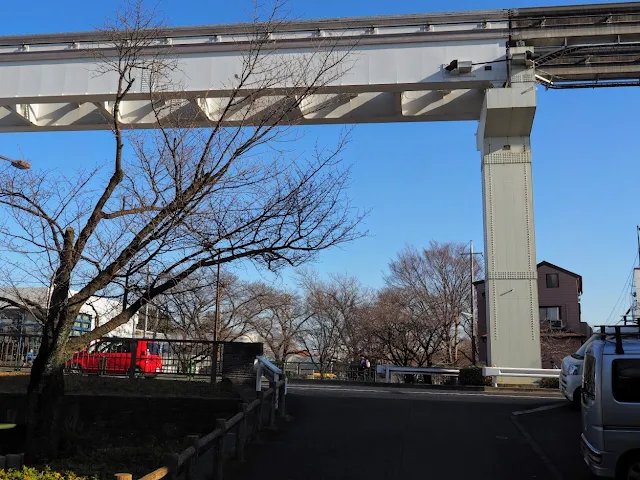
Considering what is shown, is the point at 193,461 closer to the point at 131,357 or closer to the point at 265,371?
the point at 265,371

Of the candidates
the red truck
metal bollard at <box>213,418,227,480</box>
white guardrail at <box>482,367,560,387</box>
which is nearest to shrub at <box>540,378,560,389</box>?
white guardrail at <box>482,367,560,387</box>

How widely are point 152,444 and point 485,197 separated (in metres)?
13.5

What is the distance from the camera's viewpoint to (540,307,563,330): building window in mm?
47562

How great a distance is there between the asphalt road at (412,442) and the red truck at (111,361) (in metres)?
4.57

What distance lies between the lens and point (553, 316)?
48938mm

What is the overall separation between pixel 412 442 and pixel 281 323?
4234 cm

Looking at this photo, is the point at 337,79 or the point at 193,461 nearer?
the point at 193,461

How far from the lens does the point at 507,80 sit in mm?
19406

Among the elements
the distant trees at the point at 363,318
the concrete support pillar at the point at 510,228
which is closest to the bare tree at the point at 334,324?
the distant trees at the point at 363,318

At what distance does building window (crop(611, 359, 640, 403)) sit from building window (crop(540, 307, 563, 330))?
4244cm

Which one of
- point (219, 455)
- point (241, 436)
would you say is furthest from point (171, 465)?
point (241, 436)

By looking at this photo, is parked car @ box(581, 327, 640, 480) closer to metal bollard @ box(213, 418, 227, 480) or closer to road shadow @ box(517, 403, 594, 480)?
road shadow @ box(517, 403, 594, 480)

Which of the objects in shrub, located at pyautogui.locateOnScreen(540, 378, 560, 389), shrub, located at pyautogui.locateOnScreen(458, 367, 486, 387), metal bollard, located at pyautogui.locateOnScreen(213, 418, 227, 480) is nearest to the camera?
metal bollard, located at pyautogui.locateOnScreen(213, 418, 227, 480)

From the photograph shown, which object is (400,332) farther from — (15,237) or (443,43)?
(15,237)
